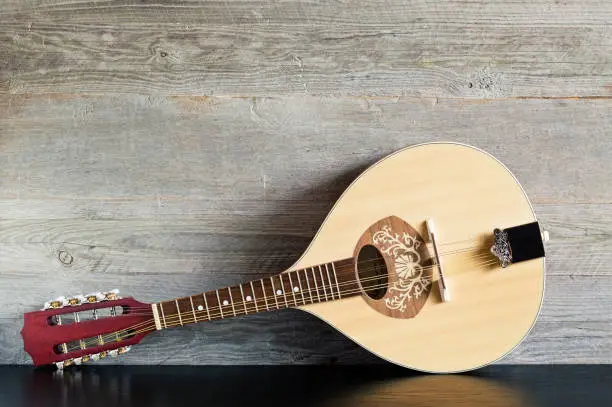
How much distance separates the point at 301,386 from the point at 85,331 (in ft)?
1.25

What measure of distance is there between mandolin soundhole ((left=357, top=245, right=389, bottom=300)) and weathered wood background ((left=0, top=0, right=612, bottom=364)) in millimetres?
144

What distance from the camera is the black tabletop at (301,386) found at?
35.6 inches

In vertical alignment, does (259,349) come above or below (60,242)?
below

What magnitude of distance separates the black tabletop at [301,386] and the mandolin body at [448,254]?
0.20 feet

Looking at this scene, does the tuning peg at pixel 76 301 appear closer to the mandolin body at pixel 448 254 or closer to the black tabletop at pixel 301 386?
the black tabletop at pixel 301 386

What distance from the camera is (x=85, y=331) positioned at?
37.7 inches

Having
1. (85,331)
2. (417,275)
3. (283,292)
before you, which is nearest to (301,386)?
(283,292)

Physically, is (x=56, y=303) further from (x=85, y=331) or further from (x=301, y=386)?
(x=301, y=386)

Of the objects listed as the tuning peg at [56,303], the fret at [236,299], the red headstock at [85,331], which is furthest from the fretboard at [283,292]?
the tuning peg at [56,303]

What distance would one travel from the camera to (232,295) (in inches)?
37.2

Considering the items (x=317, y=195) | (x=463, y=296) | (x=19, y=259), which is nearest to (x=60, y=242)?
(x=19, y=259)

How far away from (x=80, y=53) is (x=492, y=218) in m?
0.81

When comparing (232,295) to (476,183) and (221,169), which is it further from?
(476,183)

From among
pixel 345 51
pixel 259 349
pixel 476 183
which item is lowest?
pixel 259 349
